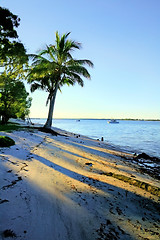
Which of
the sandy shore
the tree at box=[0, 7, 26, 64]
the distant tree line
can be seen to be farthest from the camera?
the distant tree line

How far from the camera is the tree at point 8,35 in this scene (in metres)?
7.52

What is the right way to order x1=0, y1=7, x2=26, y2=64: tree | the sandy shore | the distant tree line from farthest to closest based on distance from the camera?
the distant tree line
x1=0, y1=7, x2=26, y2=64: tree
the sandy shore

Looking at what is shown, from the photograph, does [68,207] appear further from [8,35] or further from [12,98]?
[12,98]

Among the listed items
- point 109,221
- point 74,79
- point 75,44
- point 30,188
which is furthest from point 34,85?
point 109,221

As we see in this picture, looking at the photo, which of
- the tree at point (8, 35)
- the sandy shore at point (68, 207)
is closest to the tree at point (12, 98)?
the tree at point (8, 35)

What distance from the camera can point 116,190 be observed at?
3717mm

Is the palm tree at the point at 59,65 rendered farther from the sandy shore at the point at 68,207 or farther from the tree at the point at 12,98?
the sandy shore at the point at 68,207

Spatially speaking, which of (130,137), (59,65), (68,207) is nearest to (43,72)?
(59,65)

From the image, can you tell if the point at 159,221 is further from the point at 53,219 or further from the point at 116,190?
the point at 53,219

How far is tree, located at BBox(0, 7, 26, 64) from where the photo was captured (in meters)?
7.52

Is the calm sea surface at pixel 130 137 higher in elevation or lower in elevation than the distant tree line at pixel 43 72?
lower

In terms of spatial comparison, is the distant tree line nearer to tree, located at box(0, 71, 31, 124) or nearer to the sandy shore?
tree, located at box(0, 71, 31, 124)

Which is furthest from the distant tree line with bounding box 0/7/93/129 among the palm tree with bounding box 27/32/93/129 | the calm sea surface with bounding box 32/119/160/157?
the calm sea surface with bounding box 32/119/160/157

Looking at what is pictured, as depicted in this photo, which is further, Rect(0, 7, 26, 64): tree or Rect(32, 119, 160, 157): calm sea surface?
Rect(32, 119, 160, 157): calm sea surface
